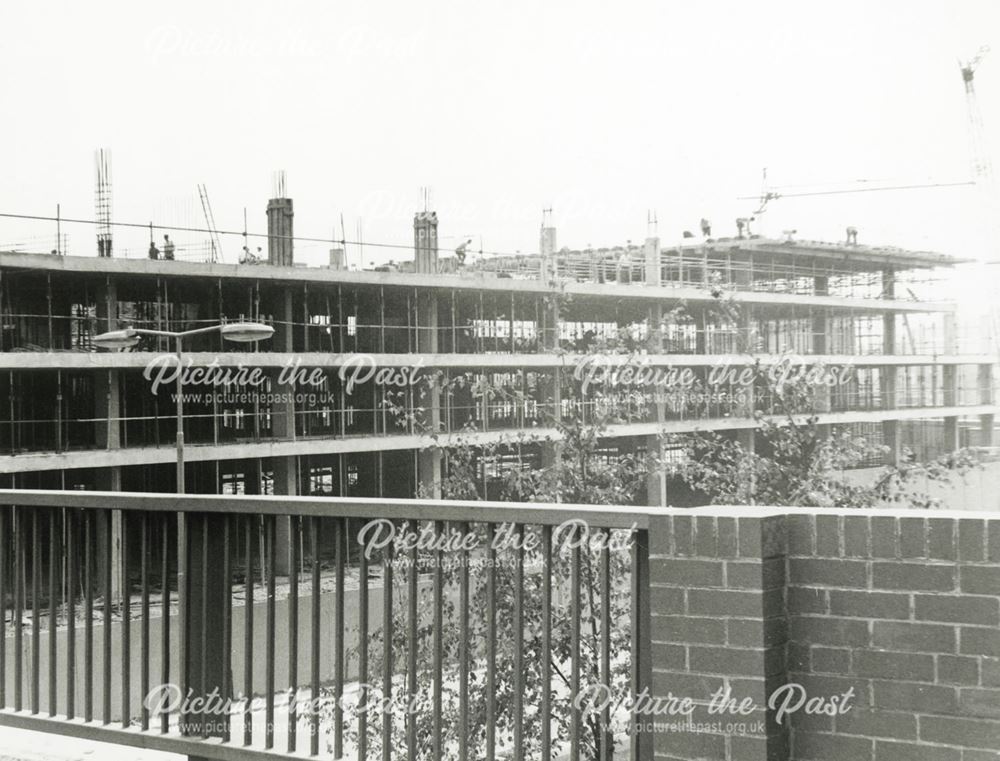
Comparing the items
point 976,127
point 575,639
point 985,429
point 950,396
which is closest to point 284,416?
point 575,639

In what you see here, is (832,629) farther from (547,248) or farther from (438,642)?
(547,248)

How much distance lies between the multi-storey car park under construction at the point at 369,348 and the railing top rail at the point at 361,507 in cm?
1750

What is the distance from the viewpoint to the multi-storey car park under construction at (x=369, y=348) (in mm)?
35281

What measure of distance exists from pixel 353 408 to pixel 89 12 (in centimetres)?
1702

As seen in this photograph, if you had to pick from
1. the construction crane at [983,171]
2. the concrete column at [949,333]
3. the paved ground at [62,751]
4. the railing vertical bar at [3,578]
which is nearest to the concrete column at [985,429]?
the concrete column at [949,333]

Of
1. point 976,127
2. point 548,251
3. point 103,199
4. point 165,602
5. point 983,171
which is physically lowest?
point 165,602

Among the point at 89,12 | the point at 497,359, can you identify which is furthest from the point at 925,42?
the point at 89,12

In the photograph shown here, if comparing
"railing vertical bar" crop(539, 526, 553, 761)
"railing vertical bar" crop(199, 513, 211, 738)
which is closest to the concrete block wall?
"railing vertical bar" crop(539, 526, 553, 761)

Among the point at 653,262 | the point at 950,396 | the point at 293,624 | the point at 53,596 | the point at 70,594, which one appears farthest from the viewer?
the point at 950,396

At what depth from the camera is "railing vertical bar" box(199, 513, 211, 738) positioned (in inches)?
191

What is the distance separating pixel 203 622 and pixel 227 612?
0.40 feet

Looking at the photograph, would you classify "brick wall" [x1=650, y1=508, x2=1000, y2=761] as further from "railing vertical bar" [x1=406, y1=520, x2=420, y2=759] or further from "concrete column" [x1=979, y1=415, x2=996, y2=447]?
"concrete column" [x1=979, y1=415, x2=996, y2=447]

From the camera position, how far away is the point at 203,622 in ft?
16.1

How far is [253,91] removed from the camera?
2344 inches
